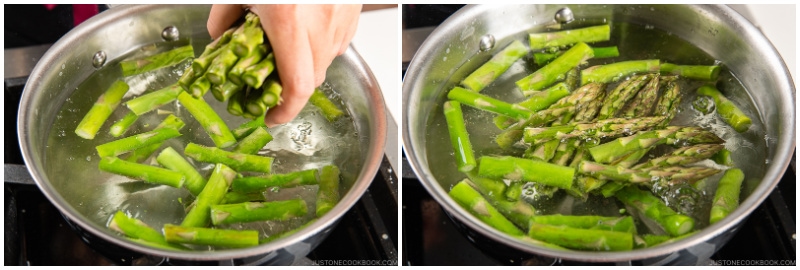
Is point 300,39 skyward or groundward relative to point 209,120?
skyward

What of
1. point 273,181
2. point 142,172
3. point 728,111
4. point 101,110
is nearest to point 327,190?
point 273,181

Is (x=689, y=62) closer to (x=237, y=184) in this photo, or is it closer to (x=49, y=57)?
(x=237, y=184)

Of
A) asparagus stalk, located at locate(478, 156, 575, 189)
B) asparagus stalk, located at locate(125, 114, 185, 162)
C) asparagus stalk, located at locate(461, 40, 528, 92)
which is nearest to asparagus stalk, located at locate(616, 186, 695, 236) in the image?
asparagus stalk, located at locate(478, 156, 575, 189)

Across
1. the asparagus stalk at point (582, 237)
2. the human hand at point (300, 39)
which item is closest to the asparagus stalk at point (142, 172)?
the human hand at point (300, 39)

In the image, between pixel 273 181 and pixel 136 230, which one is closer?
pixel 136 230

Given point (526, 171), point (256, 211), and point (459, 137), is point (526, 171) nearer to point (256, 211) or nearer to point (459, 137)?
point (459, 137)

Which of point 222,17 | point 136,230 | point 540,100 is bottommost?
point 136,230

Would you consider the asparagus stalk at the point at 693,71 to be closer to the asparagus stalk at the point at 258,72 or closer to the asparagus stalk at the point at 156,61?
the asparagus stalk at the point at 258,72
